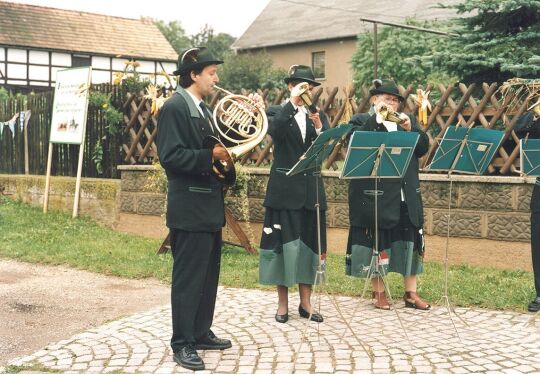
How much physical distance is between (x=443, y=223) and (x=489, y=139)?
9.61ft

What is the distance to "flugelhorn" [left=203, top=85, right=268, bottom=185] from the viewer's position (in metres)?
5.14

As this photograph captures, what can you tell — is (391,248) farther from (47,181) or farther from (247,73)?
(247,73)

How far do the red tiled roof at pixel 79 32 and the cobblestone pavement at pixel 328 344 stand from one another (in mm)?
25059

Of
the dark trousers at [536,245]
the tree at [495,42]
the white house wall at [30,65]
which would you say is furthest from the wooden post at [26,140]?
the white house wall at [30,65]

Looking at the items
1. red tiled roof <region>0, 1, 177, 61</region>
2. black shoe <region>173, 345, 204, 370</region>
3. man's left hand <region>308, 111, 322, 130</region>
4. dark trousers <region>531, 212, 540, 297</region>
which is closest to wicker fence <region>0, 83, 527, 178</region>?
dark trousers <region>531, 212, 540, 297</region>

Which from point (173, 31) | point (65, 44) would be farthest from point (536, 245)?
point (173, 31)

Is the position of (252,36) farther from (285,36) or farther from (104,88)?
(104,88)

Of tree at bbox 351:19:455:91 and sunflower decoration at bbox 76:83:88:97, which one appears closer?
sunflower decoration at bbox 76:83:88:97

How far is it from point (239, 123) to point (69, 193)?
741 centimetres

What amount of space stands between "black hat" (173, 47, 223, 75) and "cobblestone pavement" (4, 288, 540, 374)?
2.11m

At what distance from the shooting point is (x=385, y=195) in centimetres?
632

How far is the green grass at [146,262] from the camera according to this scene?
7.00m

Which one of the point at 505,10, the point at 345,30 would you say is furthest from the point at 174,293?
the point at 345,30

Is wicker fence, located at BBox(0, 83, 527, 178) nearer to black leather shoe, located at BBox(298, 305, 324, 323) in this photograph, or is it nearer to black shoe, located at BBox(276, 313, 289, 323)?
black leather shoe, located at BBox(298, 305, 324, 323)
